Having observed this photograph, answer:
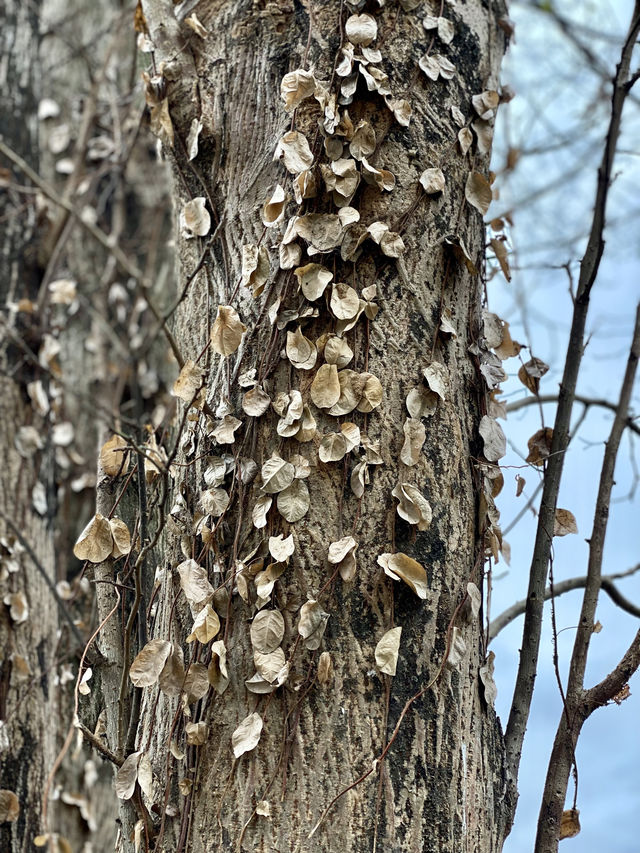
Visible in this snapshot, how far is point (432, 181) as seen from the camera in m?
1.20

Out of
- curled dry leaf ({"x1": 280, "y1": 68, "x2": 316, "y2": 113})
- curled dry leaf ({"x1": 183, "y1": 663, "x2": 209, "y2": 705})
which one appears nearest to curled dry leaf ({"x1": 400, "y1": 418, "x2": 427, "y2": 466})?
curled dry leaf ({"x1": 183, "y1": 663, "x2": 209, "y2": 705})

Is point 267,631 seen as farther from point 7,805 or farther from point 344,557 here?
point 7,805

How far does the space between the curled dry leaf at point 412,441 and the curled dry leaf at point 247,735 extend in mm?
353

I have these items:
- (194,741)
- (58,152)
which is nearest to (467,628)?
(194,741)

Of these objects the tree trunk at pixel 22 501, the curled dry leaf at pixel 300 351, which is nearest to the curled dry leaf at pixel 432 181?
the curled dry leaf at pixel 300 351

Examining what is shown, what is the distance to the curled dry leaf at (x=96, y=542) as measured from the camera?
3.78 ft

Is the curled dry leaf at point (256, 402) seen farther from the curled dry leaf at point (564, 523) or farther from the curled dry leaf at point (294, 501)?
→ the curled dry leaf at point (564, 523)

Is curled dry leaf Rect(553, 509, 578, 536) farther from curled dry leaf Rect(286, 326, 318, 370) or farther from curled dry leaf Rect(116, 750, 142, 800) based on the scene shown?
Result: curled dry leaf Rect(116, 750, 142, 800)

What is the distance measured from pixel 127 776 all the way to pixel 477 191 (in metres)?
0.91

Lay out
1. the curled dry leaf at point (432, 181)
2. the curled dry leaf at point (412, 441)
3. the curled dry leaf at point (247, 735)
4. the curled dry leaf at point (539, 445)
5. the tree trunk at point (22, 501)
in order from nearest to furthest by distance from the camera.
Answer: the curled dry leaf at point (247, 735) < the curled dry leaf at point (412, 441) < the curled dry leaf at point (432, 181) < the curled dry leaf at point (539, 445) < the tree trunk at point (22, 501)

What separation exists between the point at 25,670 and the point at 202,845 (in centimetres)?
117

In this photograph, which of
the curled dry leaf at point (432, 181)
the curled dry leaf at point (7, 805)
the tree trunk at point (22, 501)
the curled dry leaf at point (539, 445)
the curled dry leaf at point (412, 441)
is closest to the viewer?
the curled dry leaf at point (412, 441)

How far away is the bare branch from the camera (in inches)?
55.7

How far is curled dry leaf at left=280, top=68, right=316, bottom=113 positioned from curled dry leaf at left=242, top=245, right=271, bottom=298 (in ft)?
0.68
